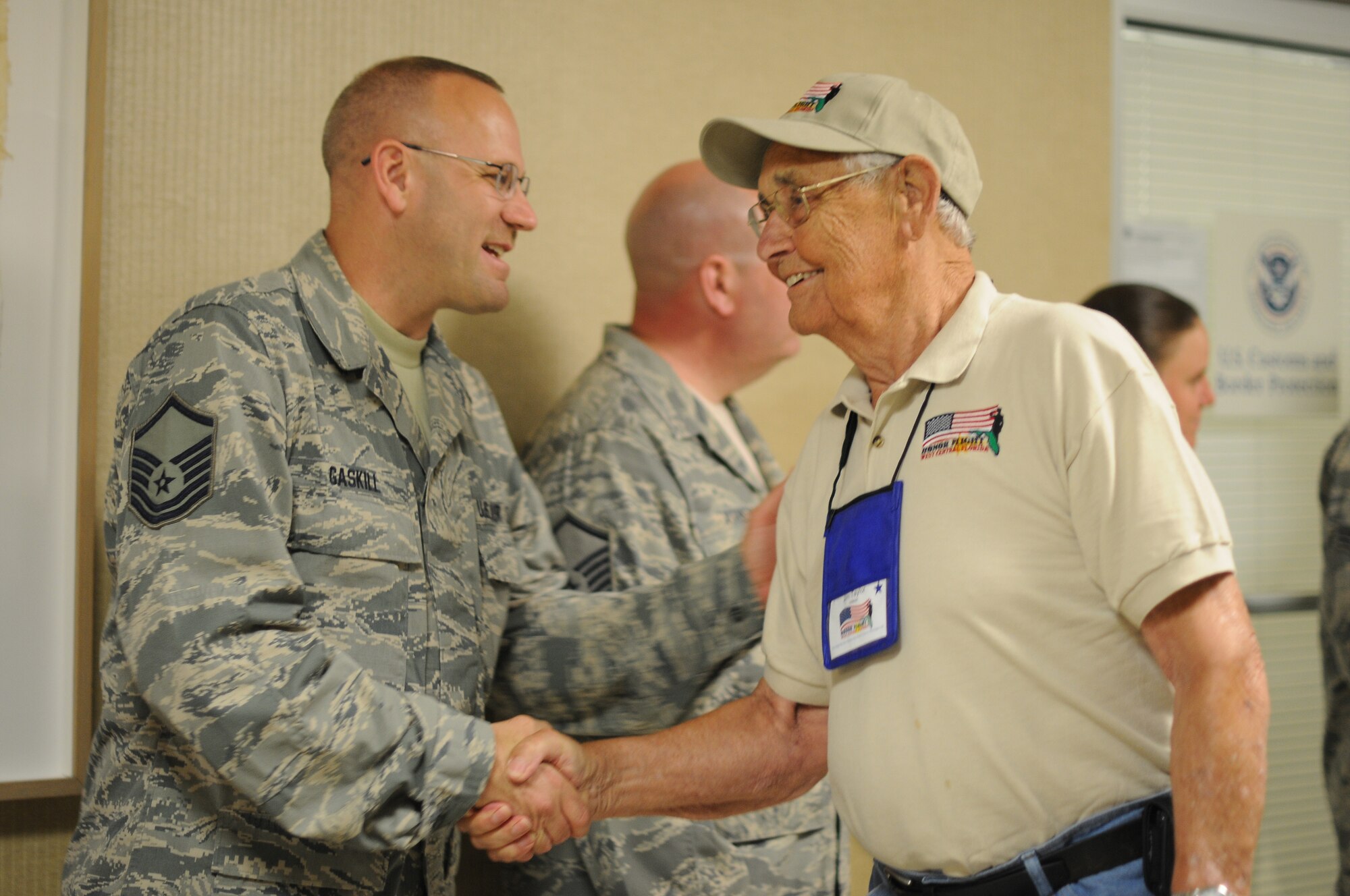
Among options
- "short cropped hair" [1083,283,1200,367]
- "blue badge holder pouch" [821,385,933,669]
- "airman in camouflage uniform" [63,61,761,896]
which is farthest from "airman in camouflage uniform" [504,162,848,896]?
"short cropped hair" [1083,283,1200,367]

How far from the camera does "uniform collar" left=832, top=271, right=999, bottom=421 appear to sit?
56.6 inches

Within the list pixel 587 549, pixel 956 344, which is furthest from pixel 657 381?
pixel 956 344

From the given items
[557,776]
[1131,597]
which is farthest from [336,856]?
[1131,597]

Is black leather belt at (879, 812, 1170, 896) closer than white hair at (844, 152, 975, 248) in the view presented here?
Yes

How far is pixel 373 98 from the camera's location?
1927mm

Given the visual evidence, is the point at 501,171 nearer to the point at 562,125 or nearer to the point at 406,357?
the point at 406,357

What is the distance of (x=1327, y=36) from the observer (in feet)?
11.6

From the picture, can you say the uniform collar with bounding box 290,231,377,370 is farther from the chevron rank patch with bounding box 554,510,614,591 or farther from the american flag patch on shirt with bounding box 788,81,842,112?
the american flag patch on shirt with bounding box 788,81,842,112

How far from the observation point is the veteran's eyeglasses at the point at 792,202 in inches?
59.7

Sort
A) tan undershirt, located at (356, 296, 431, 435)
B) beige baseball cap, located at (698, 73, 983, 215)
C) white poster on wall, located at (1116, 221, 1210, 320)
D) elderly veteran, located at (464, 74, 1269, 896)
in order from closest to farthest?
elderly veteran, located at (464, 74, 1269, 896) < beige baseball cap, located at (698, 73, 983, 215) < tan undershirt, located at (356, 296, 431, 435) < white poster on wall, located at (1116, 221, 1210, 320)

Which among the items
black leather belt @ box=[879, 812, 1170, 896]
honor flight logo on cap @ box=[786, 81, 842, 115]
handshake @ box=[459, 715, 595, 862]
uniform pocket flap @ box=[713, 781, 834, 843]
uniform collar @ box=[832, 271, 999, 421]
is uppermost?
honor flight logo on cap @ box=[786, 81, 842, 115]

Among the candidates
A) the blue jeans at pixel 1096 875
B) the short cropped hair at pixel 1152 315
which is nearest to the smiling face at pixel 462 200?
the blue jeans at pixel 1096 875

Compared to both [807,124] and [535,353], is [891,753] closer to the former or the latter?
[807,124]

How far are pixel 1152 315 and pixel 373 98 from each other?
1802 millimetres
